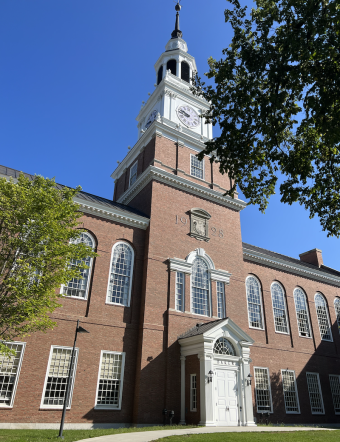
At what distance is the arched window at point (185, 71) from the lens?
3075 centimetres

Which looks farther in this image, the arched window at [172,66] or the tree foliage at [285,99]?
the arched window at [172,66]

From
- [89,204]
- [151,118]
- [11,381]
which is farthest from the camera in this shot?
[151,118]

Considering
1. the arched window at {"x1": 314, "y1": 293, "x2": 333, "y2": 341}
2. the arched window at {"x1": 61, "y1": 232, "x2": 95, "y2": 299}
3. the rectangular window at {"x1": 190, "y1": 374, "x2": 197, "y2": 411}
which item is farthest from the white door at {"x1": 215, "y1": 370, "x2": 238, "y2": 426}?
the arched window at {"x1": 314, "y1": 293, "x2": 333, "y2": 341}

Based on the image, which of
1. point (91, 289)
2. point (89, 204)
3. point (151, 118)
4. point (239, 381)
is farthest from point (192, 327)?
point (151, 118)

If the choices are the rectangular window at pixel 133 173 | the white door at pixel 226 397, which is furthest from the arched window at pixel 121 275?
the rectangular window at pixel 133 173

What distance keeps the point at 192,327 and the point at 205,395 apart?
4.18 m

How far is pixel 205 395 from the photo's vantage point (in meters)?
16.5

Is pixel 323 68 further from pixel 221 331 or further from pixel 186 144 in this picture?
pixel 186 144

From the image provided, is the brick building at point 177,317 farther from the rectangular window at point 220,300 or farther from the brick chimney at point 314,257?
the brick chimney at point 314,257

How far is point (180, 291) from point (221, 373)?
5.01 m

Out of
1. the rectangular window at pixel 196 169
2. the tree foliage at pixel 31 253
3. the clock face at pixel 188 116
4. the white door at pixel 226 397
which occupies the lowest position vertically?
the white door at pixel 226 397

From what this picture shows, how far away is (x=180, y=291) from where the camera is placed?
20.8 meters

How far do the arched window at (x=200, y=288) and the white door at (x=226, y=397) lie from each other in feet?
13.1

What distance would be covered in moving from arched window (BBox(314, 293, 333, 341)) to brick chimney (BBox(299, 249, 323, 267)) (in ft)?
21.6
